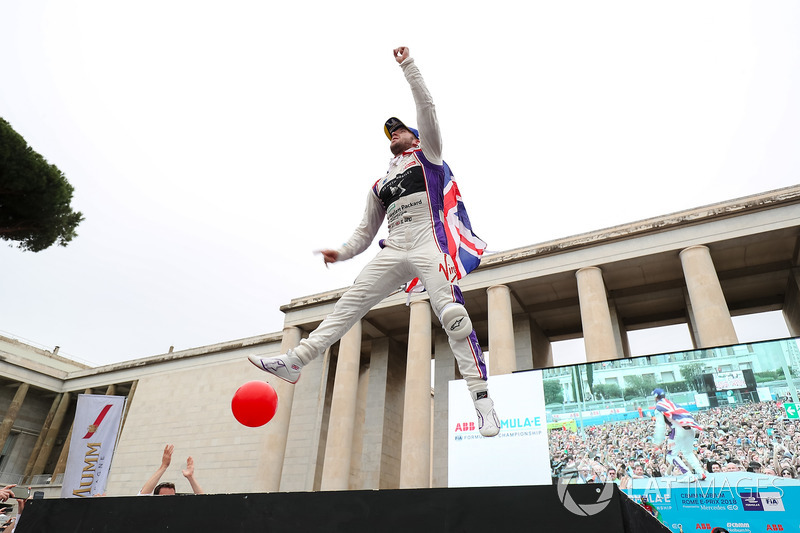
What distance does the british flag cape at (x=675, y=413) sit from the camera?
43.2 ft

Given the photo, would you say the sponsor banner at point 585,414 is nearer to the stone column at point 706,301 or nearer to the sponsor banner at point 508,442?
the sponsor banner at point 508,442

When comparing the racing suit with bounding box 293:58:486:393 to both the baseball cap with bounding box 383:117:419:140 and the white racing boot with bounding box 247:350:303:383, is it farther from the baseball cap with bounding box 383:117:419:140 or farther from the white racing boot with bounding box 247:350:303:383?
the baseball cap with bounding box 383:117:419:140

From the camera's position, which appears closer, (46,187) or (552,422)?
(552,422)

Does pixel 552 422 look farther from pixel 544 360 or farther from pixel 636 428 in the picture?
pixel 544 360

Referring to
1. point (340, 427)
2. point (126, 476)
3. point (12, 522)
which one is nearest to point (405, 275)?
point (12, 522)

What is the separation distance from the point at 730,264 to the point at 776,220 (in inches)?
126

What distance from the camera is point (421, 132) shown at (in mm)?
4117

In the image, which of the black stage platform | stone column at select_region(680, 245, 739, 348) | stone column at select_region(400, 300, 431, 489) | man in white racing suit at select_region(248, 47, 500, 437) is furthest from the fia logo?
the black stage platform

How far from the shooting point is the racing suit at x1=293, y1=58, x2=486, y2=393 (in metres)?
3.87

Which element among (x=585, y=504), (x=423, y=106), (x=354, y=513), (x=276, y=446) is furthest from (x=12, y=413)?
(x=585, y=504)

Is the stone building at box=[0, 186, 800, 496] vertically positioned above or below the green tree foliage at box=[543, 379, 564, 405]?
above

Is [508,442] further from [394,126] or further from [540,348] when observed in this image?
[540,348]

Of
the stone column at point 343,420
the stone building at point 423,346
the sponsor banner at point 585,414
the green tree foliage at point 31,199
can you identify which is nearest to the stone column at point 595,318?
the stone building at point 423,346

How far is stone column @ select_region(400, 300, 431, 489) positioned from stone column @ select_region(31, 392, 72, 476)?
33.0 metres
